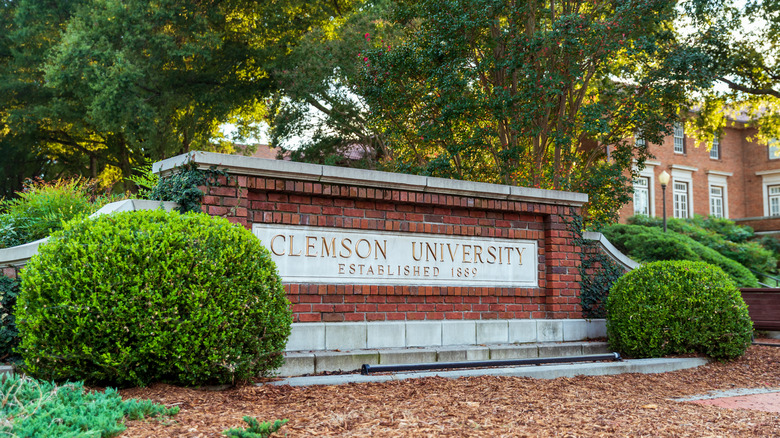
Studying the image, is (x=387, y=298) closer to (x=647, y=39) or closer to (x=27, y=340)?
(x=27, y=340)

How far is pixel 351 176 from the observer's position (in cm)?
658

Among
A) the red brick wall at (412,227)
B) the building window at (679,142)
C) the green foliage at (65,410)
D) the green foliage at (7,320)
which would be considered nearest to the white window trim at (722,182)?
the building window at (679,142)

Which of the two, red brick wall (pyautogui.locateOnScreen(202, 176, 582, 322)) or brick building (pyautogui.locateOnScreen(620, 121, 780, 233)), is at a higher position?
brick building (pyautogui.locateOnScreen(620, 121, 780, 233))

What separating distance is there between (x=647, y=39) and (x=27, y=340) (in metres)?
10.9

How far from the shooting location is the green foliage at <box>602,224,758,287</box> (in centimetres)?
1627

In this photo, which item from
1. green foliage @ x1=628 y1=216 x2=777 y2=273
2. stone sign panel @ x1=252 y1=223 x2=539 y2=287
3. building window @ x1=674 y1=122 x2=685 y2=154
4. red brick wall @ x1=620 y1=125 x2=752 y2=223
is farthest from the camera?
building window @ x1=674 y1=122 x2=685 y2=154

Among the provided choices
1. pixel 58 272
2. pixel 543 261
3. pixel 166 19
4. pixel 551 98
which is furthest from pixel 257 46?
pixel 58 272

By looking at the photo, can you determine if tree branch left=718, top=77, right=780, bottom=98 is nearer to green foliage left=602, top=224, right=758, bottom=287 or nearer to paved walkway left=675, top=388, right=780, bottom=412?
green foliage left=602, top=224, right=758, bottom=287

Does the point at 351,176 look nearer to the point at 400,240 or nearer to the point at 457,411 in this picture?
the point at 400,240

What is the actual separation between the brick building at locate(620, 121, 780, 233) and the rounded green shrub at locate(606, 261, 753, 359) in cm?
2228

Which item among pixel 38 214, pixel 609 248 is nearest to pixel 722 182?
pixel 609 248

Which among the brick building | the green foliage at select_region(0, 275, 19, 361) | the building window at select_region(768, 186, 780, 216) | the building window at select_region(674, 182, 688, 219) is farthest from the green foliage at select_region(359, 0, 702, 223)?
the building window at select_region(768, 186, 780, 216)

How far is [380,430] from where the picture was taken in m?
3.74

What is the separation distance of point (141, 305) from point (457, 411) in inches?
89.4
